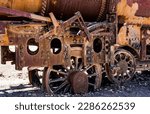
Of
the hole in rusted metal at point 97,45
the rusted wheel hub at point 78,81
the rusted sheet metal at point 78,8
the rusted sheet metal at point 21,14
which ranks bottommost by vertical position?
the rusted wheel hub at point 78,81

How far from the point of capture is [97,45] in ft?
34.7

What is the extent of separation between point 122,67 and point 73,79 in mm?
1719

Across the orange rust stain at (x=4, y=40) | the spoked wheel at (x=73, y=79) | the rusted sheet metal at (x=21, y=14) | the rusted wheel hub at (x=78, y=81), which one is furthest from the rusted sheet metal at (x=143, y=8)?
the orange rust stain at (x=4, y=40)

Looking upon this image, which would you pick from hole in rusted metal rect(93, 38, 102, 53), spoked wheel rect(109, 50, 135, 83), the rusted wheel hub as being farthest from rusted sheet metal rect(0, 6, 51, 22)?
spoked wheel rect(109, 50, 135, 83)

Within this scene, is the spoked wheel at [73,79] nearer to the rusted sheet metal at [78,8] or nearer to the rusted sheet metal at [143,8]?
the rusted sheet metal at [78,8]

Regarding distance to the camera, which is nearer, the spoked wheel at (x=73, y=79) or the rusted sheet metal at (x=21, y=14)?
the rusted sheet metal at (x=21, y=14)

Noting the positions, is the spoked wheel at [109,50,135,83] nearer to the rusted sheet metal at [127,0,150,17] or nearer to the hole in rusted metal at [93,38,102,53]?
the hole in rusted metal at [93,38,102,53]

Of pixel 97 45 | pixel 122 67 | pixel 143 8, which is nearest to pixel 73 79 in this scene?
pixel 97 45

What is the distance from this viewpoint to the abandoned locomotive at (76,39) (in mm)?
9117

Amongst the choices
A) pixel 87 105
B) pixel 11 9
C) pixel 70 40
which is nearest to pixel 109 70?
pixel 70 40

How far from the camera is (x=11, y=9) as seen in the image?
28.8ft

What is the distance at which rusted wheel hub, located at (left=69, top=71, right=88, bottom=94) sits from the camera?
9.76m

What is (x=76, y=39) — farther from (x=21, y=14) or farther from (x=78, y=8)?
(x=21, y=14)

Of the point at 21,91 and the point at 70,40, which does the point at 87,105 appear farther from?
the point at 21,91
